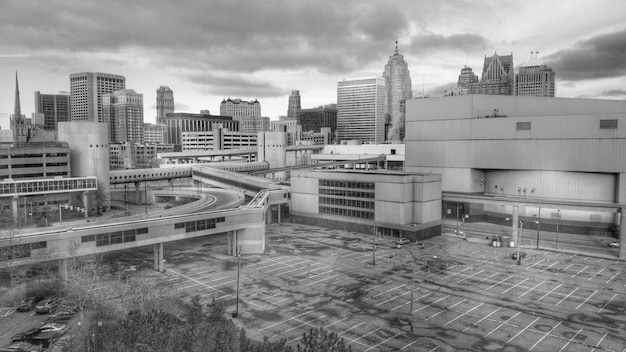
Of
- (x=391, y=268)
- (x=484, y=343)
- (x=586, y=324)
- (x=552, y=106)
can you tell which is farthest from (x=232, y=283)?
(x=552, y=106)

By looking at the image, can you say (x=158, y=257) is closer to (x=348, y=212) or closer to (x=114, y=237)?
(x=114, y=237)

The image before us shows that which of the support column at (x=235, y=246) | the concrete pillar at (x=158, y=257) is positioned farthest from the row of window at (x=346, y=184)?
the concrete pillar at (x=158, y=257)

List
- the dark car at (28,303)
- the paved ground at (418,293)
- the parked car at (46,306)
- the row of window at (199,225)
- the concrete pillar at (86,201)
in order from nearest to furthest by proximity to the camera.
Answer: the paved ground at (418,293) → the parked car at (46,306) → the dark car at (28,303) → the row of window at (199,225) → the concrete pillar at (86,201)

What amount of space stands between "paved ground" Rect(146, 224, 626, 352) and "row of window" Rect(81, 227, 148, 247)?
21.0 ft

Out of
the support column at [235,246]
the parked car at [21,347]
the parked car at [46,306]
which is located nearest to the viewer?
the parked car at [21,347]

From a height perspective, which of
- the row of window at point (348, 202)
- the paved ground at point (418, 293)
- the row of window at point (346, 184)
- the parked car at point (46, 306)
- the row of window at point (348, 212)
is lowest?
the paved ground at point (418, 293)

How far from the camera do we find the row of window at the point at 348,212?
9094 centimetres

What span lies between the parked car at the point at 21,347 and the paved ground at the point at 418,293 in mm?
16232

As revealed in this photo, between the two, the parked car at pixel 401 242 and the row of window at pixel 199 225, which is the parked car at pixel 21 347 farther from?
the parked car at pixel 401 242

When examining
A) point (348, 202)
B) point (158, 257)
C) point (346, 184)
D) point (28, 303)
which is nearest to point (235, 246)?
point (158, 257)

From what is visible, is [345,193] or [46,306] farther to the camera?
[345,193]

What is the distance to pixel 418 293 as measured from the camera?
52875mm

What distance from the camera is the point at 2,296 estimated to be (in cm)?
4778

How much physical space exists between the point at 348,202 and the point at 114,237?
4871cm
